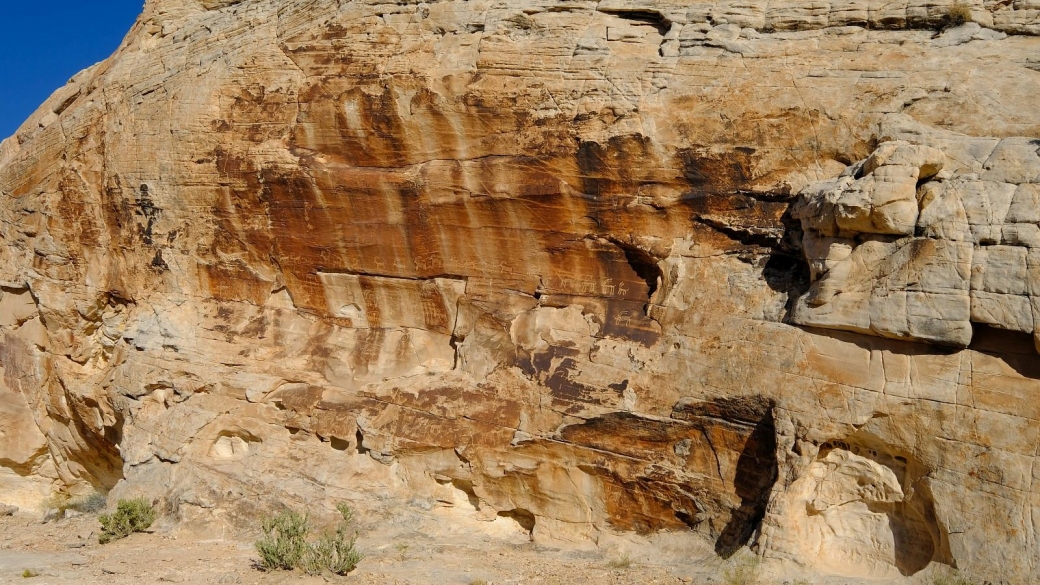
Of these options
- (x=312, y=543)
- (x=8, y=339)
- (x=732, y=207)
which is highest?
(x=732, y=207)

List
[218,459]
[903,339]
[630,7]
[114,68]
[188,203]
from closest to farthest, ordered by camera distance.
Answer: [903,339] < [630,7] < [218,459] < [188,203] < [114,68]

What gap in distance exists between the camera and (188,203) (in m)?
12.7

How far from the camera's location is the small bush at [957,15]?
8875mm

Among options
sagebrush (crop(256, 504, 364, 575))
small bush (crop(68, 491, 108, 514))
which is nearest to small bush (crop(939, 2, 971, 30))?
sagebrush (crop(256, 504, 364, 575))

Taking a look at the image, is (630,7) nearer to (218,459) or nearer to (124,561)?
(218,459)

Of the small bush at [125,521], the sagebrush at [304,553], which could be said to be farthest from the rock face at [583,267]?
the sagebrush at [304,553]

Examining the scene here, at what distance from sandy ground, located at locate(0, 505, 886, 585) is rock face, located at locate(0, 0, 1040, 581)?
0.32 m

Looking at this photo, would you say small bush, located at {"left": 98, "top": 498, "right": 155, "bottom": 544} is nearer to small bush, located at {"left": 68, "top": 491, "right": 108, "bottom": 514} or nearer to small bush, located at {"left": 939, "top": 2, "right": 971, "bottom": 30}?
small bush, located at {"left": 68, "top": 491, "right": 108, "bottom": 514}

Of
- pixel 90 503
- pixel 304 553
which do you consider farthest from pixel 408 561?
pixel 90 503

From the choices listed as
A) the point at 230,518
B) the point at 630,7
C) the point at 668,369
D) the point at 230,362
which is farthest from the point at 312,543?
the point at 630,7

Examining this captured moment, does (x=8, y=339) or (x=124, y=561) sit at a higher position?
(x=8, y=339)

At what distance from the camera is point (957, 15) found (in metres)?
8.90

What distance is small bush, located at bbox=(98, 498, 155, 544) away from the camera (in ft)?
34.3

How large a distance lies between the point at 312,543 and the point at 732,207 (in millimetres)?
6314
